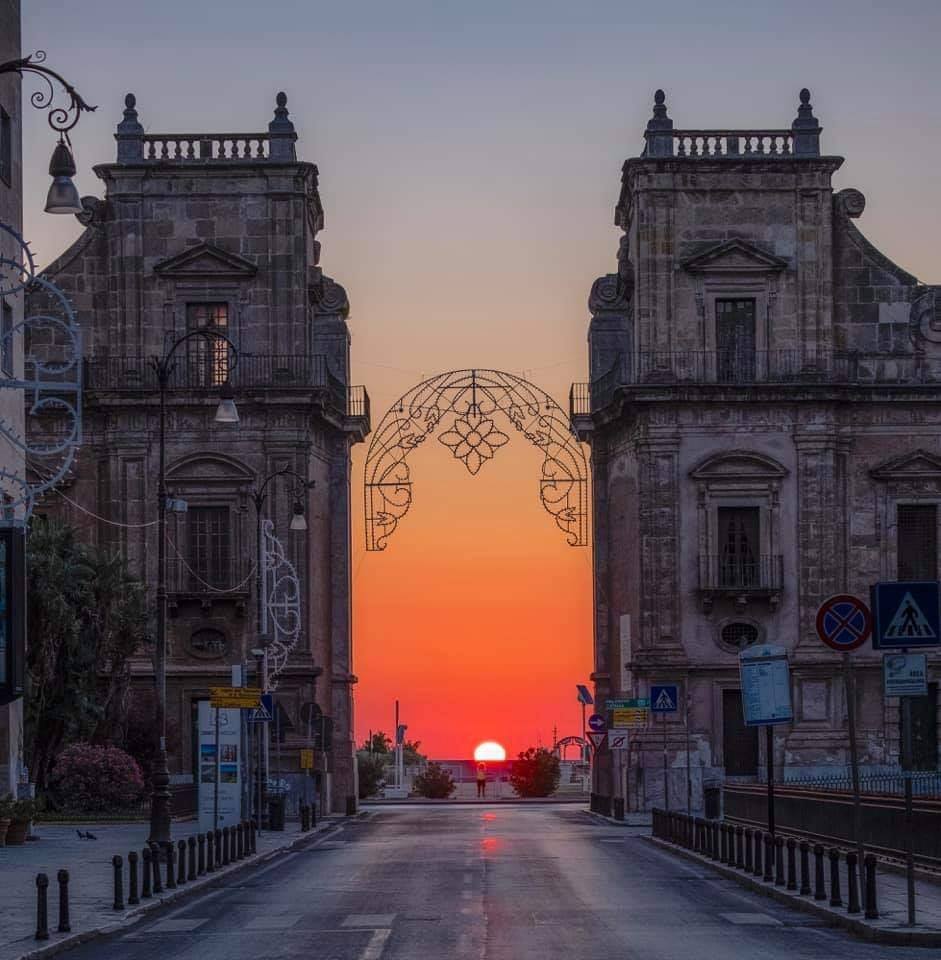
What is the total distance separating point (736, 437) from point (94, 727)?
21.9m

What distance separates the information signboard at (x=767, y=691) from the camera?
1406 inches

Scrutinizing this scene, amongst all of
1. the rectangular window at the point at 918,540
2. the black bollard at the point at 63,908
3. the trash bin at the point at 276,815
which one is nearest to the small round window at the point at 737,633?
the rectangular window at the point at 918,540

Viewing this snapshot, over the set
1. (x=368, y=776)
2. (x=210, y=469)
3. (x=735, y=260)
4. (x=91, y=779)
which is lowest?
(x=368, y=776)

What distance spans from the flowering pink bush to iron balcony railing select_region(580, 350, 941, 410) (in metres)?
19.8

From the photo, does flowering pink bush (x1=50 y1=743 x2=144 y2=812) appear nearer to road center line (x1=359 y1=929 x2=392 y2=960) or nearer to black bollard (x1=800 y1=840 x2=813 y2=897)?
black bollard (x1=800 y1=840 x2=813 y2=897)

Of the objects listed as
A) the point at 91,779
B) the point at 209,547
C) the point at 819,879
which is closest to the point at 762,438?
the point at 209,547

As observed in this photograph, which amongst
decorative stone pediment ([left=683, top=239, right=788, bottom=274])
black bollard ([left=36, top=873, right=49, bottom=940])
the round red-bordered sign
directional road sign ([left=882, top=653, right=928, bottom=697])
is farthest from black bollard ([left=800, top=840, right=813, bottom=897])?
decorative stone pediment ([left=683, top=239, right=788, bottom=274])

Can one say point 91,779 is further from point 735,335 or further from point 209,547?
point 735,335

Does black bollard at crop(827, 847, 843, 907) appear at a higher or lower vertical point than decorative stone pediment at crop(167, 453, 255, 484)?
lower

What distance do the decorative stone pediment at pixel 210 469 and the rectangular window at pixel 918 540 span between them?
67.6 ft

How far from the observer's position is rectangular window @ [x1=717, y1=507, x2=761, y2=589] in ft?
229

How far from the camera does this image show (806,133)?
71188mm

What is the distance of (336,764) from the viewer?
7431cm

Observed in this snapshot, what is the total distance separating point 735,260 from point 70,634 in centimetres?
2409
